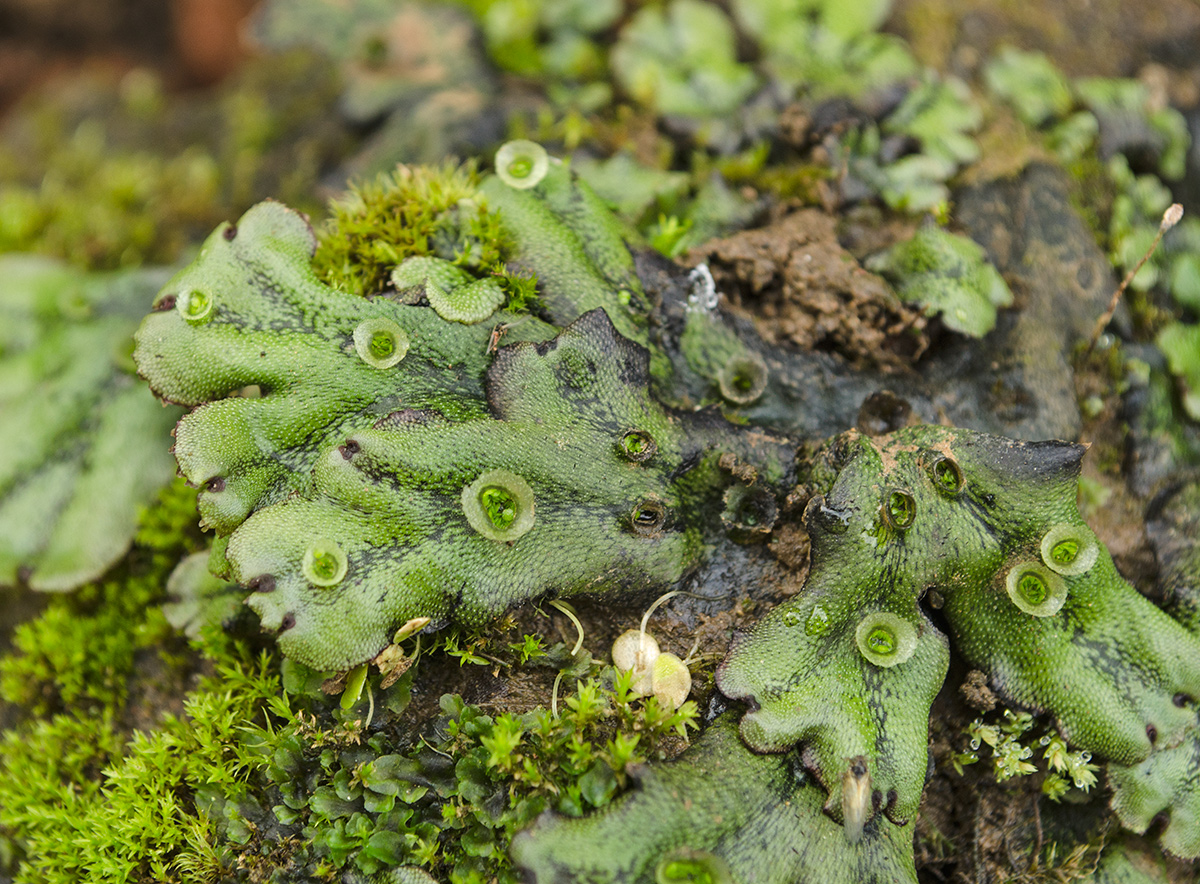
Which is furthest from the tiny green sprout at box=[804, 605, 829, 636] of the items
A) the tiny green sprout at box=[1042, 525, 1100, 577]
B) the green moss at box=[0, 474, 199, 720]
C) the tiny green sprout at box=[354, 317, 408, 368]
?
the green moss at box=[0, 474, 199, 720]

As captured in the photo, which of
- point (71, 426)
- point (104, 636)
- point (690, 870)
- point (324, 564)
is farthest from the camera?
point (71, 426)

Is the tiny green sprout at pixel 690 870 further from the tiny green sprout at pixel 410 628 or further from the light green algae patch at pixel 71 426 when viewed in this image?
the light green algae patch at pixel 71 426

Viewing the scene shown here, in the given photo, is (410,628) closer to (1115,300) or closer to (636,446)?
(636,446)

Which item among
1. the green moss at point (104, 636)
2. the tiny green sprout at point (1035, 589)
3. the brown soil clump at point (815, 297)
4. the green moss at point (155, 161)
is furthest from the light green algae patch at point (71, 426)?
the tiny green sprout at point (1035, 589)

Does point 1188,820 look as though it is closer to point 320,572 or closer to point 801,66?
point 320,572

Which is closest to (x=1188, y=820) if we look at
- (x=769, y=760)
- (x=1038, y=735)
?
(x=1038, y=735)

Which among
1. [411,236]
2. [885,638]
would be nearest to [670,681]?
[885,638]

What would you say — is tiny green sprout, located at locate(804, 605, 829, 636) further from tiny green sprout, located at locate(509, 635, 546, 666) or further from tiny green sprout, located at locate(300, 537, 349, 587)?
tiny green sprout, located at locate(300, 537, 349, 587)
